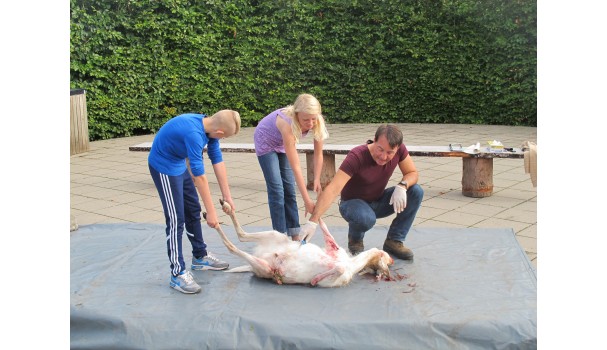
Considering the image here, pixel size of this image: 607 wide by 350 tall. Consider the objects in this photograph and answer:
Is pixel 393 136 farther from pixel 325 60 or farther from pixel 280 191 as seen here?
pixel 325 60

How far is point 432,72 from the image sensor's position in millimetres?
13508

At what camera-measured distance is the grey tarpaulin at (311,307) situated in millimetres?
3391

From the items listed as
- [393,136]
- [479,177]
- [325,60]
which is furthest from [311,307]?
[325,60]

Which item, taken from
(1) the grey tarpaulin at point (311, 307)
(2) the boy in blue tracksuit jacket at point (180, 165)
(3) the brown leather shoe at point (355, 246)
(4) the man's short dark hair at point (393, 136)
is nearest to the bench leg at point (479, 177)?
(1) the grey tarpaulin at point (311, 307)

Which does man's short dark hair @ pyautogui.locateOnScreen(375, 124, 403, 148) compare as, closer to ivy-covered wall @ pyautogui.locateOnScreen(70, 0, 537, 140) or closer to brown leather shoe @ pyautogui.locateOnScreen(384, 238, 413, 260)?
brown leather shoe @ pyautogui.locateOnScreen(384, 238, 413, 260)

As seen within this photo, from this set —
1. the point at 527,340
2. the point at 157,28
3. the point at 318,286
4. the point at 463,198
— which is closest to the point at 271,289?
the point at 318,286

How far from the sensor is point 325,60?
541 inches

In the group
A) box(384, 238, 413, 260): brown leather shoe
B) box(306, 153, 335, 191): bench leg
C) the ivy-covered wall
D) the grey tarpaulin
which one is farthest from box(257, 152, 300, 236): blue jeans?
the ivy-covered wall

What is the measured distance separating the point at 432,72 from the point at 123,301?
35.1 feet

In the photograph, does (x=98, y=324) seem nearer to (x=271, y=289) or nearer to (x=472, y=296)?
(x=271, y=289)

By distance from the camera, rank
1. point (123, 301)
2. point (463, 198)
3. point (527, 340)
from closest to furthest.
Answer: point (527, 340) → point (123, 301) → point (463, 198)

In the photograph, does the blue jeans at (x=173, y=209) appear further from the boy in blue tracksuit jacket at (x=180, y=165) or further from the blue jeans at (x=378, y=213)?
the blue jeans at (x=378, y=213)

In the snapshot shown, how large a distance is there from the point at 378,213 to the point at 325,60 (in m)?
9.31

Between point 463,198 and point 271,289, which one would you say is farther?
point 463,198
